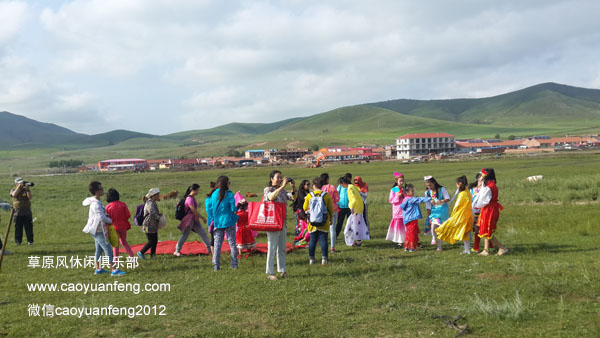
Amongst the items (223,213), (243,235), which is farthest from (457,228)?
(223,213)

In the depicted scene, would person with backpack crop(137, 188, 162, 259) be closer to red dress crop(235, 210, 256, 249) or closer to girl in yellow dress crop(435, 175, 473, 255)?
red dress crop(235, 210, 256, 249)

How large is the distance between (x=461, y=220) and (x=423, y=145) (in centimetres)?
15053

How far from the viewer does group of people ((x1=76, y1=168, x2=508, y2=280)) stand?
8.71 metres

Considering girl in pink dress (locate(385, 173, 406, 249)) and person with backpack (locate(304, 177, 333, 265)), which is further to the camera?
girl in pink dress (locate(385, 173, 406, 249))

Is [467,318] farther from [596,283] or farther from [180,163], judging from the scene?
[180,163]

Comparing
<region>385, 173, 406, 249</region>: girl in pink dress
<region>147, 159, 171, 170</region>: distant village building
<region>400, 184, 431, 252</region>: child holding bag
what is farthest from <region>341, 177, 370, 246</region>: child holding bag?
<region>147, 159, 171, 170</region>: distant village building

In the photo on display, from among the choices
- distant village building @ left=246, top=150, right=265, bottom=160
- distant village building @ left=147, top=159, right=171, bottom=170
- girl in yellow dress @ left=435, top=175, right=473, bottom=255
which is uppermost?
distant village building @ left=246, top=150, right=265, bottom=160

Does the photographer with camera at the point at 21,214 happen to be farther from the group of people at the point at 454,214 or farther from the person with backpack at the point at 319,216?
the group of people at the point at 454,214

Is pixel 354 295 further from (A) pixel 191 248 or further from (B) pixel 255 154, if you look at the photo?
(B) pixel 255 154

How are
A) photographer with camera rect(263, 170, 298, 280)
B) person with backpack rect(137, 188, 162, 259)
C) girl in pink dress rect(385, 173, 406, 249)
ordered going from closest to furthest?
photographer with camera rect(263, 170, 298, 280) → person with backpack rect(137, 188, 162, 259) → girl in pink dress rect(385, 173, 406, 249)

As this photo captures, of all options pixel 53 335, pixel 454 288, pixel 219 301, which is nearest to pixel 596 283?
pixel 454 288

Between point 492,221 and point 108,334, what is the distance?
846cm

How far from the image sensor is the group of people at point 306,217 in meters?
8.71

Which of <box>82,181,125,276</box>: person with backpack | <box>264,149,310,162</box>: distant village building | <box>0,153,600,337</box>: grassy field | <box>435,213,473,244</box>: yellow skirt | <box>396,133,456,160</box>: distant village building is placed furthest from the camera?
<box>264,149,310,162</box>: distant village building
